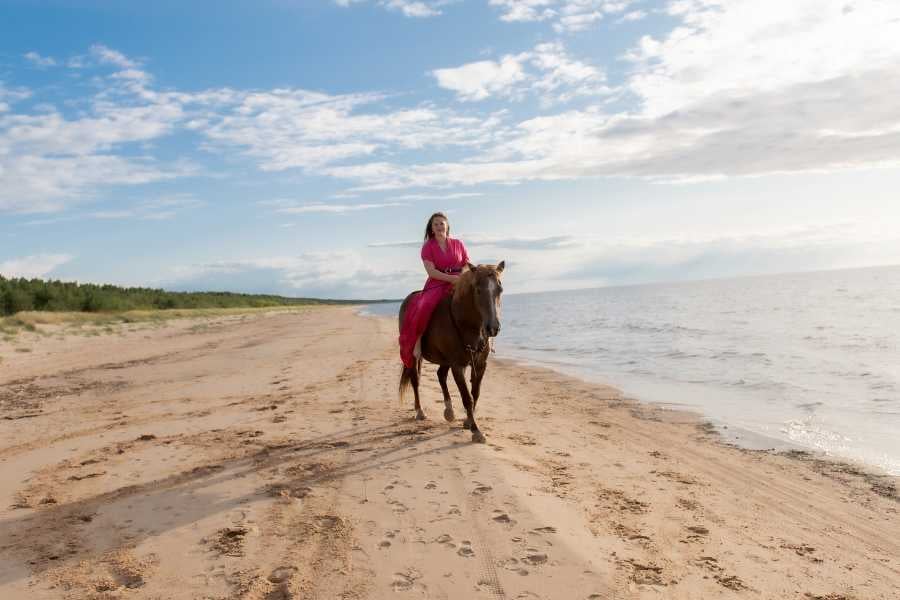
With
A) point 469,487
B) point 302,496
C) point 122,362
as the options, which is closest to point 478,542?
point 469,487

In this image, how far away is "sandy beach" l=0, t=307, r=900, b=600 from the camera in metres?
3.72

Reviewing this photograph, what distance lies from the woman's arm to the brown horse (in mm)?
233

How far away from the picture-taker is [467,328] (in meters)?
7.24

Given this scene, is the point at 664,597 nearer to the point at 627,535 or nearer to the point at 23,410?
the point at 627,535

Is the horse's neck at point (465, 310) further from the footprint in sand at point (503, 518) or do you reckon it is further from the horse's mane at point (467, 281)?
the footprint in sand at point (503, 518)

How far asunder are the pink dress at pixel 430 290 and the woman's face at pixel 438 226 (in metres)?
0.12

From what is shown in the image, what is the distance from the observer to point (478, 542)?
163 inches

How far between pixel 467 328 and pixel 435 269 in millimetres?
1065


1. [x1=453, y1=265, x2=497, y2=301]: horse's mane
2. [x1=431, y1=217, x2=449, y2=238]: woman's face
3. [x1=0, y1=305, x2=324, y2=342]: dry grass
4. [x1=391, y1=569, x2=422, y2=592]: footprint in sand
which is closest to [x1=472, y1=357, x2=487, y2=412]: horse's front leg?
[x1=453, y1=265, x2=497, y2=301]: horse's mane

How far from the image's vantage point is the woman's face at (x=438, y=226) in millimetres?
7898

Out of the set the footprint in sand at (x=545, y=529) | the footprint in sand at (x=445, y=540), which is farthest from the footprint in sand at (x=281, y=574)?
the footprint in sand at (x=545, y=529)

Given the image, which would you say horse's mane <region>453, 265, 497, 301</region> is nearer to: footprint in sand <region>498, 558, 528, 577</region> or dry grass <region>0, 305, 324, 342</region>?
footprint in sand <region>498, 558, 528, 577</region>

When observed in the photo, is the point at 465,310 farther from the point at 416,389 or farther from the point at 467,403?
the point at 416,389

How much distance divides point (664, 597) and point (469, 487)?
207 centimetres
